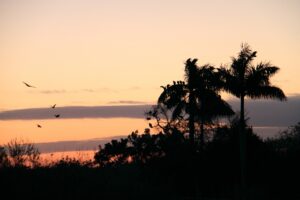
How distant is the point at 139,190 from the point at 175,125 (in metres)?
37.3

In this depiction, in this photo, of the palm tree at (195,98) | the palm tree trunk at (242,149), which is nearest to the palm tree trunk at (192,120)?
the palm tree at (195,98)

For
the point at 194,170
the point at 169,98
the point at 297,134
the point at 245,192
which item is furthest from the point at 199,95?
the point at 297,134

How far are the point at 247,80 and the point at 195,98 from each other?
310 inches

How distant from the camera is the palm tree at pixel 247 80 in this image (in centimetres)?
5862

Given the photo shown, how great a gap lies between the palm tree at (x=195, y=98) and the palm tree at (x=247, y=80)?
3266 millimetres

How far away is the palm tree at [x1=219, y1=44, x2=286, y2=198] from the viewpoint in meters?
58.6

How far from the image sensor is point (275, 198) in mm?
55906

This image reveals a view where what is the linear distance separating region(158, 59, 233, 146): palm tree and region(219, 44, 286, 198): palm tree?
3.27m

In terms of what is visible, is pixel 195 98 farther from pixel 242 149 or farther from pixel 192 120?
pixel 242 149

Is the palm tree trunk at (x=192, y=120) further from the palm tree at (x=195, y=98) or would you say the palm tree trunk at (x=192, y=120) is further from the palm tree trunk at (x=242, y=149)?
the palm tree trunk at (x=242, y=149)

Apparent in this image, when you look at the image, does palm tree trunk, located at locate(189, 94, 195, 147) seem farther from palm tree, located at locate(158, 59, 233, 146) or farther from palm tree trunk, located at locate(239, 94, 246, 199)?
palm tree trunk, located at locate(239, 94, 246, 199)

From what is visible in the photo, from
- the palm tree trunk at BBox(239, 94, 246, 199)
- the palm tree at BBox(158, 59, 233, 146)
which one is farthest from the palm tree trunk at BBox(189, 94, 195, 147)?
the palm tree trunk at BBox(239, 94, 246, 199)

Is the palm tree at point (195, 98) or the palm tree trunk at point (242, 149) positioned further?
the palm tree at point (195, 98)

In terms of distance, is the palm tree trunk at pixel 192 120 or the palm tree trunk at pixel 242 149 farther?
the palm tree trunk at pixel 192 120
